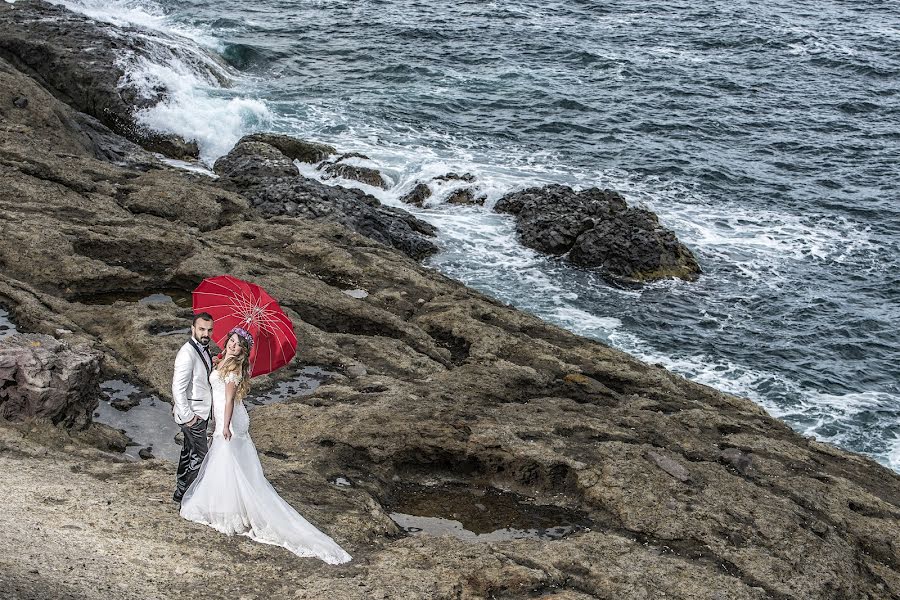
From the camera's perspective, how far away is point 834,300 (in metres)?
29.7

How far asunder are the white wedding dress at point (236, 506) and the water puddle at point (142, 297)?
684 cm

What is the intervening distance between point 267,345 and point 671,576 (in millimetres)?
5595

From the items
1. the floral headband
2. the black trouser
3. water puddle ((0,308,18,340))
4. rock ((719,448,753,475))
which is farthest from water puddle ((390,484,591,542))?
water puddle ((0,308,18,340))

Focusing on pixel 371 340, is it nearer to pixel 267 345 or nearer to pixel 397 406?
pixel 397 406

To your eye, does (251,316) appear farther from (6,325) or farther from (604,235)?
(604,235)

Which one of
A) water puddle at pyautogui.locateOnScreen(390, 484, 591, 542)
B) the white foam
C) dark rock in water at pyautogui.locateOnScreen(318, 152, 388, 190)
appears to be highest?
the white foam

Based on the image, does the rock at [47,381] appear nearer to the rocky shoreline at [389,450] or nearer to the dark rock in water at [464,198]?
the rocky shoreline at [389,450]

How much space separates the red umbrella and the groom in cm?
19

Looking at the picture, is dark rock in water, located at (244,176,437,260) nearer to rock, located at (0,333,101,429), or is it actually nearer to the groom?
rock, located at (0,333,101,429)

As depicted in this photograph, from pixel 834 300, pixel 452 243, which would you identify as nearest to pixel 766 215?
pixel 834 300

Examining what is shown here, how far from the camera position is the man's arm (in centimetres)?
994

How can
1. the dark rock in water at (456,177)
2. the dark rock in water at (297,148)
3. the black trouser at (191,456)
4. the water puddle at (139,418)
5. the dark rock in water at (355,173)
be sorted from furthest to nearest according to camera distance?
the dark rock in water at (456,177) < the dark rock in water at (297,148) < the dark rock in water at (355,173) < the water puddle at (139,418) < the black trouser at (191,456)

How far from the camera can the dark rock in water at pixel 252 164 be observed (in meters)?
29.6

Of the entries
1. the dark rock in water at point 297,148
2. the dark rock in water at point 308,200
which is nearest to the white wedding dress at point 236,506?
the dark rock in water at point 308,200
